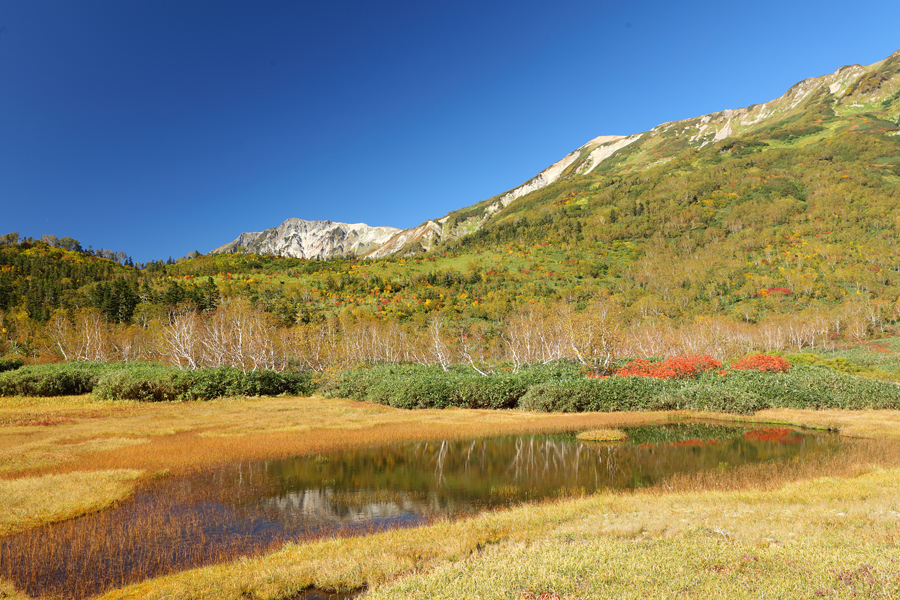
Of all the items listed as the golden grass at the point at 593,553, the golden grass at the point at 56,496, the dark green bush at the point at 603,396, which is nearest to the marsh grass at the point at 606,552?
the golden grass at the point at 593,553

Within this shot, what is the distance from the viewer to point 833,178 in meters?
175

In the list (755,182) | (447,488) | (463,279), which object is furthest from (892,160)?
(447,488)

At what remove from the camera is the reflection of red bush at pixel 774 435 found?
83.9 ft

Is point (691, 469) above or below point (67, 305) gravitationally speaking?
below

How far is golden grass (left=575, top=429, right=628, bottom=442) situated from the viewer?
26188 millimetres

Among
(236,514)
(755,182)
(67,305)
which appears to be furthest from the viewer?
(755,182)

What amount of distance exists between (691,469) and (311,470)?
16825 millimetres

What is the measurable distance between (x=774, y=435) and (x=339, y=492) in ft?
86.7

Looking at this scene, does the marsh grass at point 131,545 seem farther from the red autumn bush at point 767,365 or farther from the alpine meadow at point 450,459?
the red autumn bush at point 767,365

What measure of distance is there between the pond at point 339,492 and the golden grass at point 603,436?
0.93m

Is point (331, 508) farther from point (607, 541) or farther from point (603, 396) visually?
point (603, 396)

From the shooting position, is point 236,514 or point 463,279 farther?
point 463,279

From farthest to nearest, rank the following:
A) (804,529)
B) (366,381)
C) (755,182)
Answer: (755,182), (366,381), (804,529)

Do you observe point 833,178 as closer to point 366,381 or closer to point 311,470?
point 366,381
